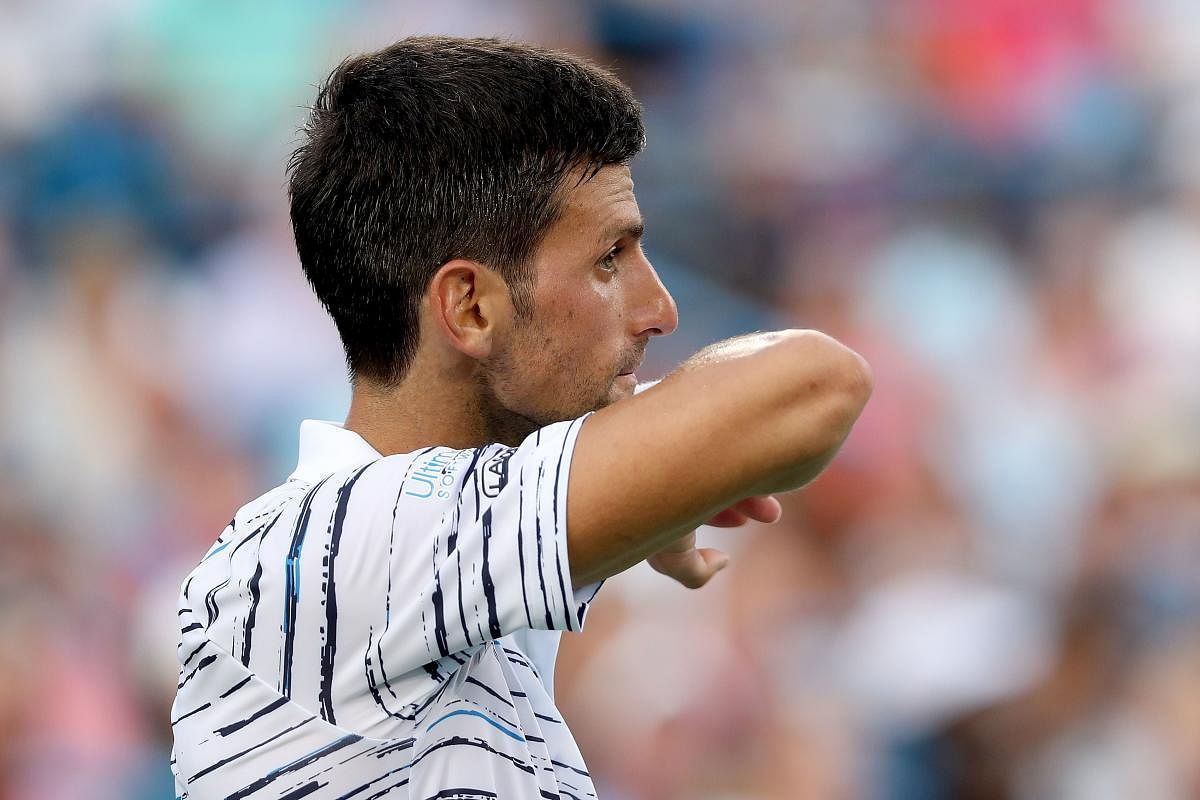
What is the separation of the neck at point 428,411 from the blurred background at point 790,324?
2.59 m

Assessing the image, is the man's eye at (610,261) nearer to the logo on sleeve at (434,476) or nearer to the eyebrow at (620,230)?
the eyebrow at (620,230)

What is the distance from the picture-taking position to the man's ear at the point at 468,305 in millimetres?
1935

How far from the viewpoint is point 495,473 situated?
1674 mm

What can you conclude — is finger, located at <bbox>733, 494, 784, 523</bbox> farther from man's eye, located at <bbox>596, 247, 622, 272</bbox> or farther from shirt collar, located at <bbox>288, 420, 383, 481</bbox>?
shirt collar, located at <bbox>288, 420, 383, 481</bbox>

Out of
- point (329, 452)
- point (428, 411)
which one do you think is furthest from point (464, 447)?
point (329, 452)

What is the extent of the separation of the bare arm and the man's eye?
0.39 meters

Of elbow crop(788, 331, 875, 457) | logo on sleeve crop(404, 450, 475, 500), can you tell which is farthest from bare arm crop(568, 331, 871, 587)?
logo on sleeve crop(404, 450, 475, 500)

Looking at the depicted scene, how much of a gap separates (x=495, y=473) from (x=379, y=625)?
215 mm

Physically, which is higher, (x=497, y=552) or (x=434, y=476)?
(x=434, y=476)

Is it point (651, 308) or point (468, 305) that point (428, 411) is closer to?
point (468, 305)

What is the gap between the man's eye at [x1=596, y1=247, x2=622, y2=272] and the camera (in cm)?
199

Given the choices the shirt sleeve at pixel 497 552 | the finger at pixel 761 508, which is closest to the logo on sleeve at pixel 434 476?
the shirt sleeve at pixel 497 552

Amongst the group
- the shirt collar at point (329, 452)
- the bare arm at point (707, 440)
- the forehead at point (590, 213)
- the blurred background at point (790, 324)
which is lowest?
the bare arm at point (707, 440)

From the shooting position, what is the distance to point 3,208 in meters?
6.52
